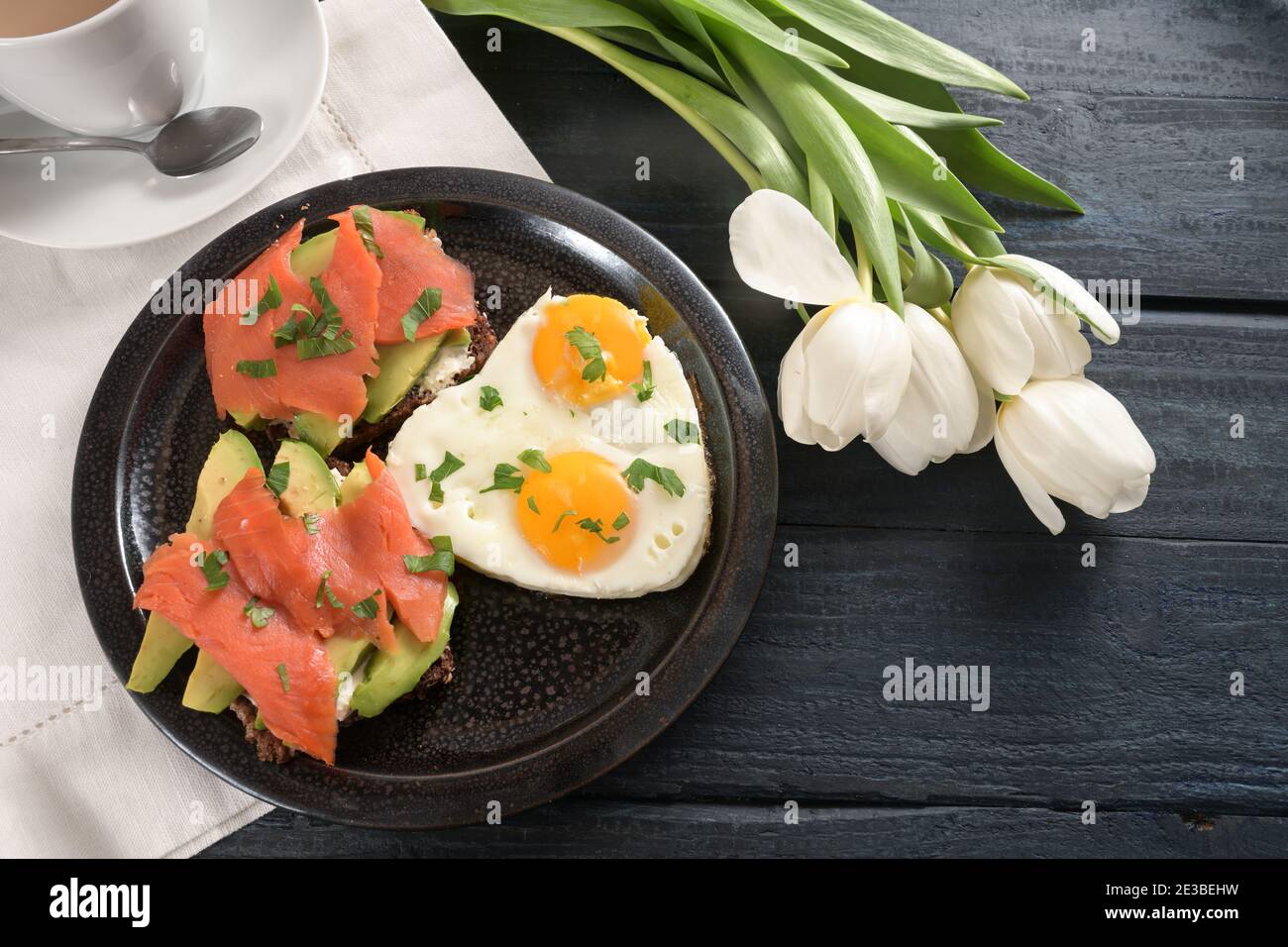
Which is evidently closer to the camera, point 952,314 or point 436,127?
point 952,314

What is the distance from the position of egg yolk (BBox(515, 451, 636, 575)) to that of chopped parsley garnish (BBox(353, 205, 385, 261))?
24.2 inches

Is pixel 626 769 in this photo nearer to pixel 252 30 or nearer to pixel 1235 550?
pixel 1235 550

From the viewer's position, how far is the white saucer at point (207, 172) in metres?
2.05

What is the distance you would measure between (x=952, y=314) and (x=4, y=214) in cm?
208

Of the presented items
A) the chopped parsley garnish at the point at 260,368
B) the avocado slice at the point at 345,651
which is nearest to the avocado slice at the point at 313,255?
the chopped parsley garnish at the point at 260,368

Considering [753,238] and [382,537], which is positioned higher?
[753,238]

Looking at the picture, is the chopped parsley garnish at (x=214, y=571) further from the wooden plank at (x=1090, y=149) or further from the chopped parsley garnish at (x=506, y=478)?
the wooden plank at (x=1090, y=149)

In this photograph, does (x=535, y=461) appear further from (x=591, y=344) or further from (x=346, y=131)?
(x=346, y=131)

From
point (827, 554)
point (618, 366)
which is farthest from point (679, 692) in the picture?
point (618, 366)

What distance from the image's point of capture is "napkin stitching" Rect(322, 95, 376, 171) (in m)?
2.45

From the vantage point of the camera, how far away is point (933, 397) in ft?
6.75

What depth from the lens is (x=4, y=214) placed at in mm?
2037

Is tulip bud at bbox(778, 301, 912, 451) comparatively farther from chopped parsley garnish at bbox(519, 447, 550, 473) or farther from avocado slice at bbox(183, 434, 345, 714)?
avocado slice at bbox(183, 434, 345, 714)

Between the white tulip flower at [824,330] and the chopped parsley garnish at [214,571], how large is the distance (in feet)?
4.05
